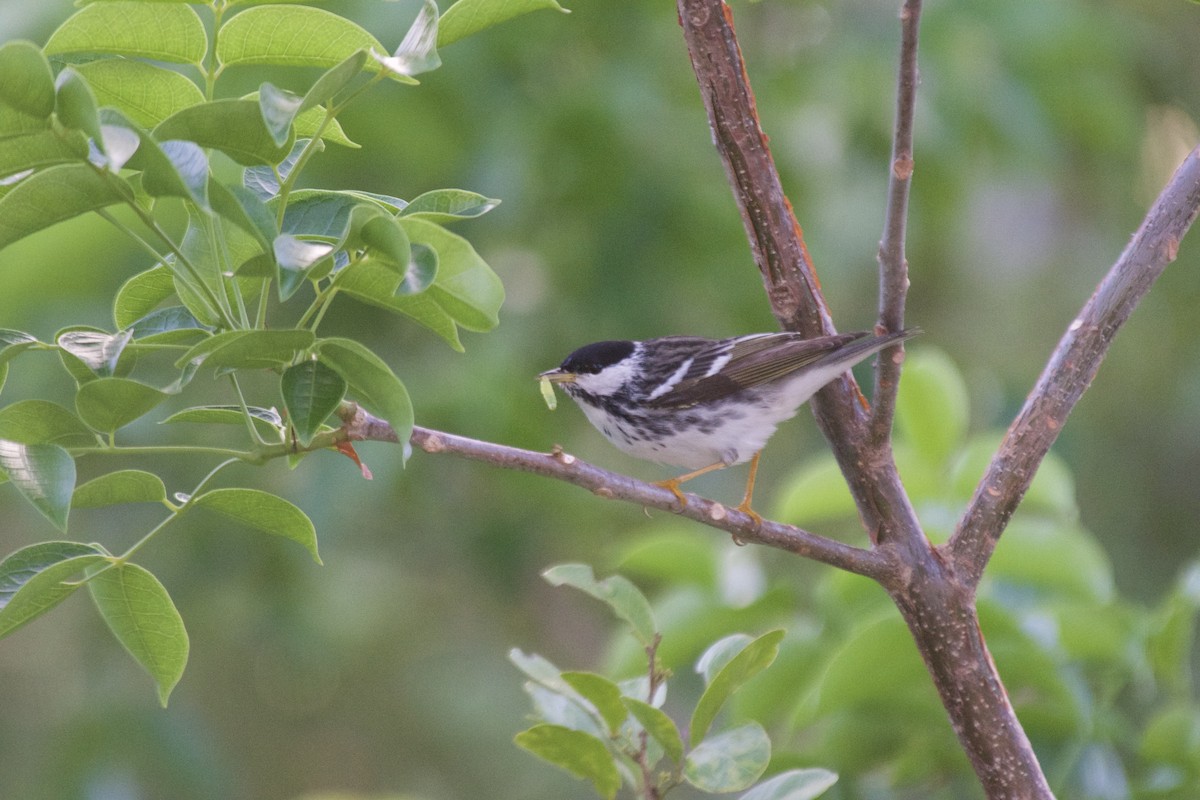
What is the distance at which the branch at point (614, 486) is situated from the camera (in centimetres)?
168

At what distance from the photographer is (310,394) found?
1416 millimetres

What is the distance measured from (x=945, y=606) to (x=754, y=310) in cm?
282

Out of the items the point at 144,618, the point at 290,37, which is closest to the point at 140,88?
the point at 290,37

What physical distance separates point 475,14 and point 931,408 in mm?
1736

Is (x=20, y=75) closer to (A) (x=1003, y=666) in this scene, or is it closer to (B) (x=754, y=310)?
(A) (x=1003, y=666)

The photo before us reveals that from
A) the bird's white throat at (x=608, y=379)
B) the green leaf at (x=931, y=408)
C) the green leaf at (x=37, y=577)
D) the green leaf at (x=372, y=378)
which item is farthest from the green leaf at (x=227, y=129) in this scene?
the bird's white throat at (x=608, y=379)

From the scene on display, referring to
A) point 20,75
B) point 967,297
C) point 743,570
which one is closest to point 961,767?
point 743,570

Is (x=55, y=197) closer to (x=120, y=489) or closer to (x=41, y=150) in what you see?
(x=41, y=150)

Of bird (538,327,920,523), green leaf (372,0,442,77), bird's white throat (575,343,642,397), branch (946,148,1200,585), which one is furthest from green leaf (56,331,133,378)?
bird's white throat (575,343,642,397)

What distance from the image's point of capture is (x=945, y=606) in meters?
1.93

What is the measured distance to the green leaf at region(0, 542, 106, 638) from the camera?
145cm

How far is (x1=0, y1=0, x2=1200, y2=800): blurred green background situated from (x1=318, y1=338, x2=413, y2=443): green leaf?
167 centimetres

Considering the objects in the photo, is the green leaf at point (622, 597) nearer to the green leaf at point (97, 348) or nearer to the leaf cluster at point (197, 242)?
the leaf cluster at point (197, 242)

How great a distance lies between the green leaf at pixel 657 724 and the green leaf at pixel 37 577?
697mm
